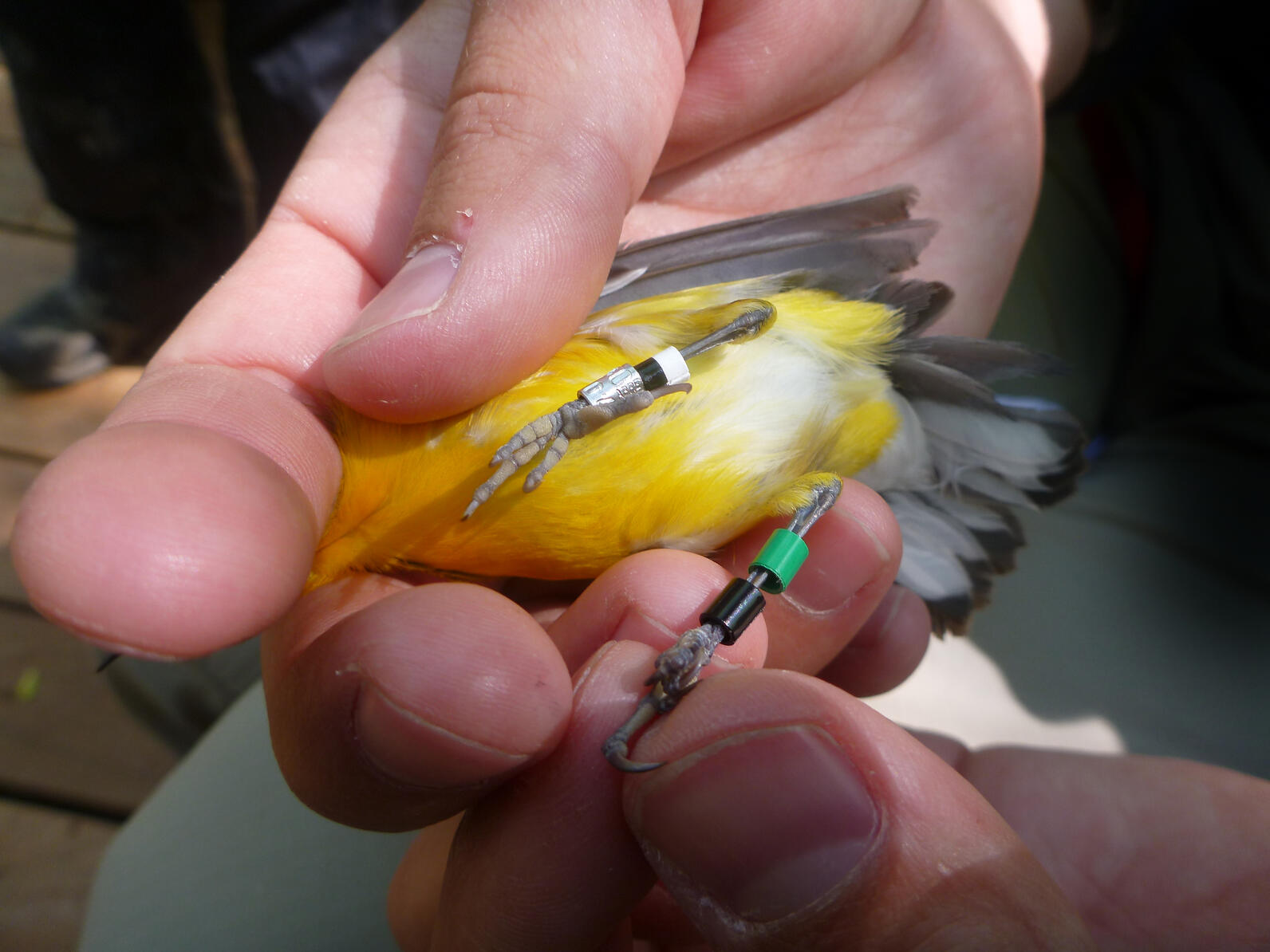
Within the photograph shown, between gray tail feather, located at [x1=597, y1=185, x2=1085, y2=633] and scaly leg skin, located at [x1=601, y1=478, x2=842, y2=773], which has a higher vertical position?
gray tail feather, located at [x1=597, y1=185, x2=1085, y2=633]

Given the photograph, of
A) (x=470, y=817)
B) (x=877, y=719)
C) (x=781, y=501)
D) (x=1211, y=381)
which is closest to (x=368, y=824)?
(x=470, y=817)

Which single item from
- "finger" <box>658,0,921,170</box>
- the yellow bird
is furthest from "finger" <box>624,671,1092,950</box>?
"finger" <box>658,0,921,170</box>

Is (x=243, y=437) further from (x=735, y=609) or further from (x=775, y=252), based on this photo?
(x=775, y=252)

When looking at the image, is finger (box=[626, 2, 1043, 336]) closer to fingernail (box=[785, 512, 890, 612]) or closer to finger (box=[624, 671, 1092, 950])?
fingernail (box=[785, 512, 890, 612])

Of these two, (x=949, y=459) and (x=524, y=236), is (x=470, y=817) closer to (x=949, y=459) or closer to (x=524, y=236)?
(x=524, y=236)

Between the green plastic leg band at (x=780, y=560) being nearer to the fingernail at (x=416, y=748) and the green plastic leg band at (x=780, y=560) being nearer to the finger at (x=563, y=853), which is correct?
the finger at (x=563, y=853)

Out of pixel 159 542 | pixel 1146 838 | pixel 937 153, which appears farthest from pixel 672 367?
pixel 1146 838
